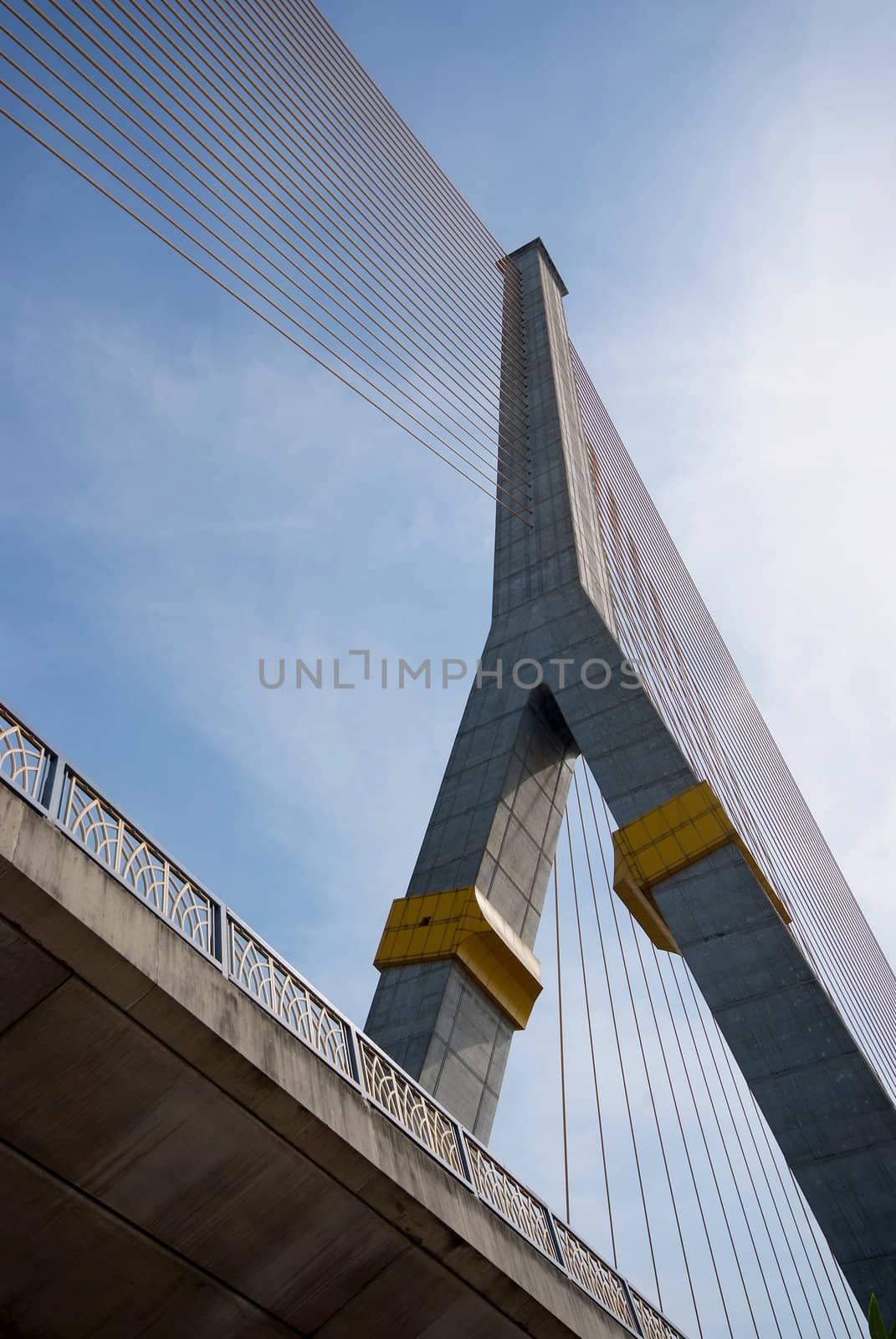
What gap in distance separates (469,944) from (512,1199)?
5779mm

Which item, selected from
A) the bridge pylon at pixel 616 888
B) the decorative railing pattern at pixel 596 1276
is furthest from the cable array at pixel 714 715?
the decorative railing pattern at pixel 596 1276

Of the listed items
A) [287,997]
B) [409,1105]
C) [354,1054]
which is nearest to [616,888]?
[409,1105]

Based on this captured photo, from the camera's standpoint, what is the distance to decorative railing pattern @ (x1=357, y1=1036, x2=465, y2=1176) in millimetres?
7902

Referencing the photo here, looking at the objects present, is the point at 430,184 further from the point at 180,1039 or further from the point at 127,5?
the point at 180,1039

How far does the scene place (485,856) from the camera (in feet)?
50.6

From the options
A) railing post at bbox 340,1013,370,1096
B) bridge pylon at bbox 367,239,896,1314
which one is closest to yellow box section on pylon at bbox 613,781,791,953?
bridge pylon at bbox 367,239,896,1314

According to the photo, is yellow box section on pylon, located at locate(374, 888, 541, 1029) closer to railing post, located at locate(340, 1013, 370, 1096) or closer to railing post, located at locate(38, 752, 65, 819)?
railing post, located at locate(340, 1013, 370, 1096)

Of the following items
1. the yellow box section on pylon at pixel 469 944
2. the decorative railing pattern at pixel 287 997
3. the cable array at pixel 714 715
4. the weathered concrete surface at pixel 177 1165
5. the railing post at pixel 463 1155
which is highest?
the cable array at pixel 714 715

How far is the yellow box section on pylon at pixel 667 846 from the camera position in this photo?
14461mm

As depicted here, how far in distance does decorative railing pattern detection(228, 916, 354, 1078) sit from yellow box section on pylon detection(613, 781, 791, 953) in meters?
7.49

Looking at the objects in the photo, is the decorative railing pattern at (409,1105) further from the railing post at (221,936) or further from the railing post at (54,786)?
the railing post at (54,786)

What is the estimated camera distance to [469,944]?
1437cm

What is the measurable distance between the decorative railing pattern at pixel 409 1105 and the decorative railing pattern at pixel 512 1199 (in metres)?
0.18

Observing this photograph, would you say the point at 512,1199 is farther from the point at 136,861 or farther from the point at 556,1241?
the point at 136,861
